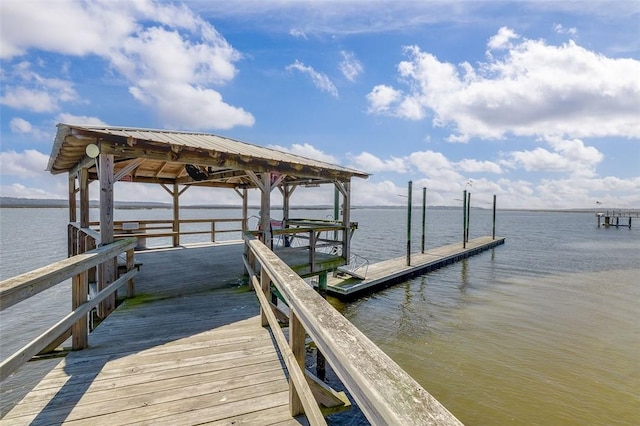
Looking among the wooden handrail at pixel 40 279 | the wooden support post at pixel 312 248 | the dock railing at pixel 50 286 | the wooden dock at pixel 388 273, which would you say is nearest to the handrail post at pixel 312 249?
the wooden support post at pixel 312 248

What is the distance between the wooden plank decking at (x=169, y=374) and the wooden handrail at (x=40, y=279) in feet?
2.79

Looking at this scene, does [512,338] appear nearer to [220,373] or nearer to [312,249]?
[312,249]

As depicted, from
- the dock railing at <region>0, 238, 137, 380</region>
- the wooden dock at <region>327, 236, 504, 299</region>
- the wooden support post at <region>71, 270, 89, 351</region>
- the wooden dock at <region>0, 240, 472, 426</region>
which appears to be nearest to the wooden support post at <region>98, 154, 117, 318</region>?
the wooden dock at <region>0, 240, 472, 426</region>

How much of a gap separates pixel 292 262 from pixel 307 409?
655 centimetres

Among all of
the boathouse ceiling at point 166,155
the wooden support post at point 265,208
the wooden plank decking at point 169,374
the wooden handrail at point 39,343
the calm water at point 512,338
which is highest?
the boathouse ceiling at point 166,155

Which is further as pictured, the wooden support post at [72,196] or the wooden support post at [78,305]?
the wooden support post at [72,196]

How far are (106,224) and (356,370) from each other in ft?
17.8

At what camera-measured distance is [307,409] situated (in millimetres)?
1795

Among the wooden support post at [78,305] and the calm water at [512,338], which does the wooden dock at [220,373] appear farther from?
the calm water at [512,338]

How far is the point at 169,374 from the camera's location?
2.88m

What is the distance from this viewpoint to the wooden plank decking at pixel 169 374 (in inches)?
90.9

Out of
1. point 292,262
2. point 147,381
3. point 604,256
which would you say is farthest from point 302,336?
point 604,256

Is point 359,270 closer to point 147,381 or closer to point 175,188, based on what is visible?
point 175,188

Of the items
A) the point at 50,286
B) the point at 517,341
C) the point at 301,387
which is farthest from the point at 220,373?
the point at 517,341
